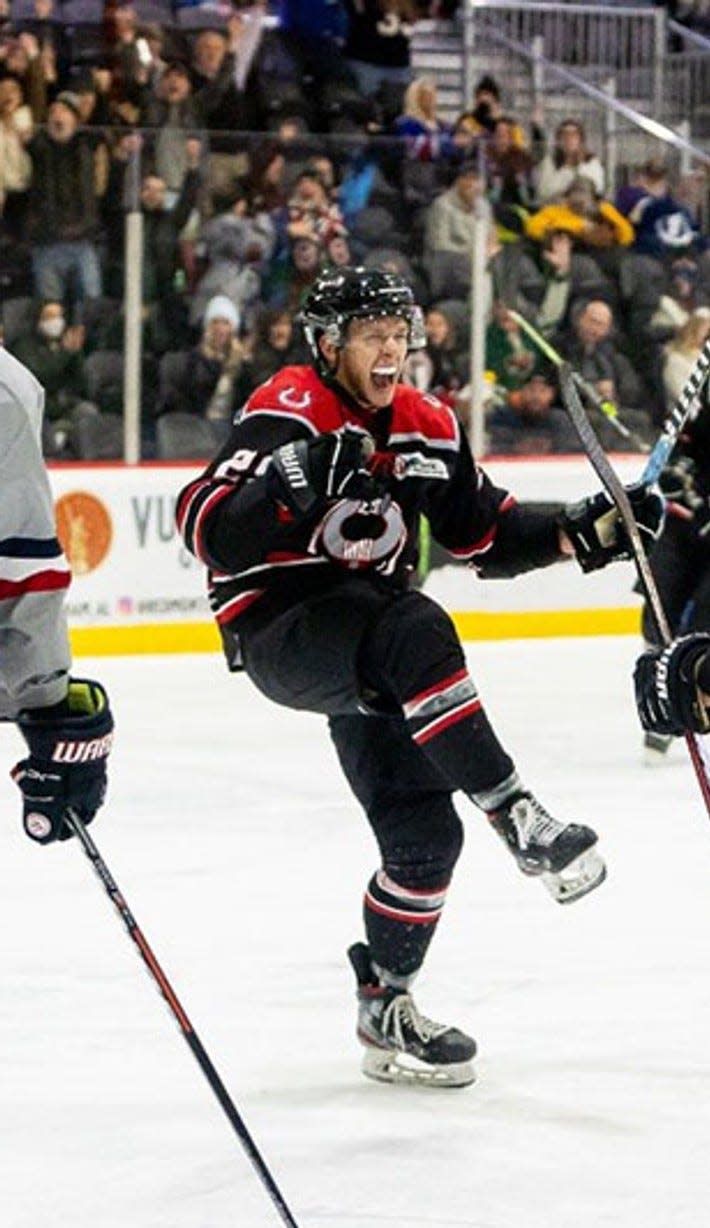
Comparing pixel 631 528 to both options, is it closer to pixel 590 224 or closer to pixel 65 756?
pixel 65 756

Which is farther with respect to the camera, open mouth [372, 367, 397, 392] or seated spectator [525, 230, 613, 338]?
seated spectator [525, 230, 613, 338]

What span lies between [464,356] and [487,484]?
534 centimetres

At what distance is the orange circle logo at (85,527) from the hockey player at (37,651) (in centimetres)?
543

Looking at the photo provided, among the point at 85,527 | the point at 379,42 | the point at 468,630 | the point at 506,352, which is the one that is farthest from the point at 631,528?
the point at 379,42

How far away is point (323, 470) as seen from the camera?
3.46 m

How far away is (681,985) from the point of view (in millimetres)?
4371

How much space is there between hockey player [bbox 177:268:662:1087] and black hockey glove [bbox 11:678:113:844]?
0.61m

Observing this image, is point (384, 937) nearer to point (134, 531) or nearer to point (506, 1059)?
point (506, 1059)

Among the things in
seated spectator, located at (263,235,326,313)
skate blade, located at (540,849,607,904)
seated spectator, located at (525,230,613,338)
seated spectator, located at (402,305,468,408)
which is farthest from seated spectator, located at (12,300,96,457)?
skate blade, located at (540,849,607,904)

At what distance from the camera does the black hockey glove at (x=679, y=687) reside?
3.34 meters

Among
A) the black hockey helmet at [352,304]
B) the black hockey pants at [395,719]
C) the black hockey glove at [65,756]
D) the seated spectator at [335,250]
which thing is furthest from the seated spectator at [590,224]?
the black hockey glove at [65,756]

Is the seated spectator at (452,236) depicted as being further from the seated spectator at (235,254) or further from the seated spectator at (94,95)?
the seated spectator at (94,95)

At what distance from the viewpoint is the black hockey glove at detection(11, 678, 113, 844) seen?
2957 mm

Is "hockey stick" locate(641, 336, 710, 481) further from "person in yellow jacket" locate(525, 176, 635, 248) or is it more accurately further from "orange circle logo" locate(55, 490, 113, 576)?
"person in yellow jacket" locate(525, 176, 635, 248)
